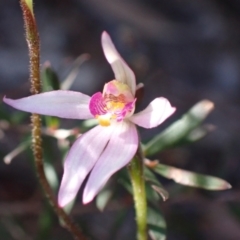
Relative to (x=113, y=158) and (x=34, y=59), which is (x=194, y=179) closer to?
(x=113, y=158)

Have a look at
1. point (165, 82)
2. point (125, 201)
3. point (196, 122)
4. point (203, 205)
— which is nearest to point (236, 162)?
point (203, 205)

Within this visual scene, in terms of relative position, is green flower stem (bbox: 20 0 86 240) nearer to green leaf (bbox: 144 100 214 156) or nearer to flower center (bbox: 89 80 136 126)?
flower center (bbox: 89 80 136 126)

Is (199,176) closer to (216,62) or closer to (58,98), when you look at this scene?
(58,98)

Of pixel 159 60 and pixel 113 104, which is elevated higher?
pixel 113 104

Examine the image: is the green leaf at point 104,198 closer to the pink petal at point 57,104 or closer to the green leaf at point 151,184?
the green leaf at point 151,184

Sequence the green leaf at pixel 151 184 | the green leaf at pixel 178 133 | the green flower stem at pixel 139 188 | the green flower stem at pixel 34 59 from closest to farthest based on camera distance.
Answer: the green flower stem at pixel 34 59
the green flower stem at pixel 139 188
the green leaf at pixel 151 184
the green leaf at pixel 178 133

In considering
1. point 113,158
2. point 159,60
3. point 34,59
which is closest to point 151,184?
point 113,158

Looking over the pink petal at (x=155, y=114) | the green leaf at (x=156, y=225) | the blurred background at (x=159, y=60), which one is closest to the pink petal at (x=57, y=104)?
the pink petal at (x=155, y=114)
